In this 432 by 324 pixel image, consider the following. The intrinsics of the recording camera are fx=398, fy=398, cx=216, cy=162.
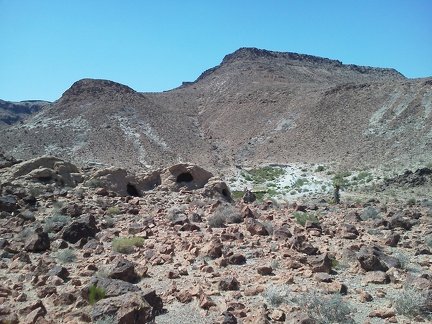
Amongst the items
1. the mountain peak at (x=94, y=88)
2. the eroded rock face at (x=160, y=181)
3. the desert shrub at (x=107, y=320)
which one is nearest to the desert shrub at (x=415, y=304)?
the desert shrub at (x=107, y=320)

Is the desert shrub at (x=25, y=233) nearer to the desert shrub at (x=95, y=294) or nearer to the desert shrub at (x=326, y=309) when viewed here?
the desert shrub at (x=95, y=294)

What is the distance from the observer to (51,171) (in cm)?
1816

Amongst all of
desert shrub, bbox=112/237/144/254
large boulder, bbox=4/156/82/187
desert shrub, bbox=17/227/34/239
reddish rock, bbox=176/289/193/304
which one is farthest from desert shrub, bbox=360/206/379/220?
large boulder, bbox=4/156/82/187

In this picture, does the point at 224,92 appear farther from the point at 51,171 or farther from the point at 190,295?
the point at 190,295

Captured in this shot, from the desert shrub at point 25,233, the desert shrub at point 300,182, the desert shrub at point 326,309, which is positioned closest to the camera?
the desert shrub at point 326,309

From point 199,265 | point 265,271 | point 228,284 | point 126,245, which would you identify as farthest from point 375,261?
point 126,245

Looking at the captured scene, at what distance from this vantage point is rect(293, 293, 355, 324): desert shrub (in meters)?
5.80

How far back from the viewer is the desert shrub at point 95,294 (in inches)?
250

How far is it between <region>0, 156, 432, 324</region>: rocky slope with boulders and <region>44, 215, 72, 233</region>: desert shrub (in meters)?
0.05

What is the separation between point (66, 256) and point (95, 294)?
2.91 metres

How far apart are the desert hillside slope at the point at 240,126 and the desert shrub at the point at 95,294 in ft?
128

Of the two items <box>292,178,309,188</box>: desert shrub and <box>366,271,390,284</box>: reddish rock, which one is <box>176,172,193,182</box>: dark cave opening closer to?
<box>366,271,390,284</box>: reddish rock

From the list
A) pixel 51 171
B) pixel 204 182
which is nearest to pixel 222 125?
pixel 204 182

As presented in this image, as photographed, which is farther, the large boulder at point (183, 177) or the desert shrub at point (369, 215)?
the large boulder at point (183, 177)
